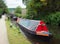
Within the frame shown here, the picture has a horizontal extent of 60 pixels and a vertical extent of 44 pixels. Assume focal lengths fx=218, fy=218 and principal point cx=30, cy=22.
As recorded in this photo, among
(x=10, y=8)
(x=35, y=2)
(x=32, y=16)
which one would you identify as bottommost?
(x=10, y=8)

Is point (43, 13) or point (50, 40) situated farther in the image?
point (43, 13)

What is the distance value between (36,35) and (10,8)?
91160 millimetres

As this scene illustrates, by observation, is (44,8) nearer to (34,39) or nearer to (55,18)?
(55,18)

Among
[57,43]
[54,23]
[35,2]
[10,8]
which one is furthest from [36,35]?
[10,8]

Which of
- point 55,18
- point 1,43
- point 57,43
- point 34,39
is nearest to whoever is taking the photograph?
point 1,43

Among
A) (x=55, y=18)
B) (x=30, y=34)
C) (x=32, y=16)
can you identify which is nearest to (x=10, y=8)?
(x=32, y=16)

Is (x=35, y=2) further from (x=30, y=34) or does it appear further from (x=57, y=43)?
(x=57, y=43)

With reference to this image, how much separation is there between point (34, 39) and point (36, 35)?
1.24 feet

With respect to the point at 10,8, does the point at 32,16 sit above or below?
above

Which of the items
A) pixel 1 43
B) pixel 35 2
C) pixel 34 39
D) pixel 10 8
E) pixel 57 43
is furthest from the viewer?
pixel 10 8

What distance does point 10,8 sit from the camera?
109 meters

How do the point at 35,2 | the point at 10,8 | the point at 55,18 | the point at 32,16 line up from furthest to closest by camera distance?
1. the point at 10,8
2. the point at 32,16
3. the point at 35,2
4. the point at 55,18

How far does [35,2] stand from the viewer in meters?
38.2

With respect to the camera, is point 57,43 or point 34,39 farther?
point 34,39
